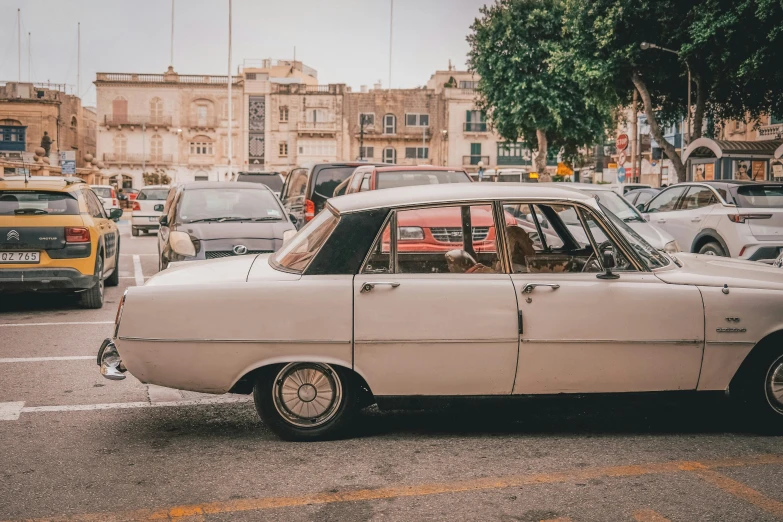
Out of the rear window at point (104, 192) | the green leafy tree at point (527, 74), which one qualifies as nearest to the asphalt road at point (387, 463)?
the rear window at point (104, 192)

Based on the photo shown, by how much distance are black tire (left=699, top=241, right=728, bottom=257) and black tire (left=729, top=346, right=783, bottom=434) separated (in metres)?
9.30

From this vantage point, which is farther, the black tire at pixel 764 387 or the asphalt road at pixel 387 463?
the black tire at pixel 764 387

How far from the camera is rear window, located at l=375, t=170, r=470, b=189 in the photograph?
14016mm

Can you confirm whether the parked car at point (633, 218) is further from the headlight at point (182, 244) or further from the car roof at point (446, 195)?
the car roof at point (446, 195)

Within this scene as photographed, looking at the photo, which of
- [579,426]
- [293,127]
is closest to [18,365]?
[579,426]

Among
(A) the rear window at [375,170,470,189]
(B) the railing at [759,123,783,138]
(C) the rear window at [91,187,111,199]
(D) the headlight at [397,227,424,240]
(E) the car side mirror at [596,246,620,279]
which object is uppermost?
(B) the railing at [759,123,783,138]

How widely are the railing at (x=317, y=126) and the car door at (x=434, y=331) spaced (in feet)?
250

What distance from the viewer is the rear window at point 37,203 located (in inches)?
424

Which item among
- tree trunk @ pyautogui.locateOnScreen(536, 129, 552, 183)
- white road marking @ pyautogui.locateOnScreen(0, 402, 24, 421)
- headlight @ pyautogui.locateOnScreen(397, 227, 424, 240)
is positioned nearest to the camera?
headlight @ pyautogui.locateOnScreen(397, 227, 424, 240)

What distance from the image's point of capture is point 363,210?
17.8 ft

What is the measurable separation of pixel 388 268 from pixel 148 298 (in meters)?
1.43

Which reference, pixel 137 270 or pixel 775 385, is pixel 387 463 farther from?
pixel 137 270

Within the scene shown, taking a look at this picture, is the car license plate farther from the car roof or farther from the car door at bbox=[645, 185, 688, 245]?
the car door at bbox=[645, 185, 688, 245]

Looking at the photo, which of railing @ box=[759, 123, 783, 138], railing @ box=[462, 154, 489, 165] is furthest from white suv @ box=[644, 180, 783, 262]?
railing @ box=[462, 154, 489, 165]
